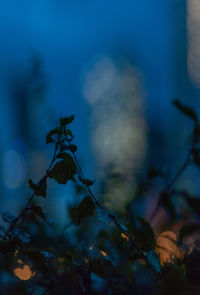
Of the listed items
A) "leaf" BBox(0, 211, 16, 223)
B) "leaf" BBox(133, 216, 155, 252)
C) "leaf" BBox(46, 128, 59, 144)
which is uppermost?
"leaf" BBox(46, 128, 59, 144)

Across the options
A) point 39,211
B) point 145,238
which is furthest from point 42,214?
point 145,238

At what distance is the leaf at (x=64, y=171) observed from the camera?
0.38 m

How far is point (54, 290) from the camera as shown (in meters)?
0.41

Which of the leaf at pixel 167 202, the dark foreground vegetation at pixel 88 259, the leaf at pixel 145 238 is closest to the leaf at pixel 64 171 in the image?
the dark foreground vegetation at pixel 88 259

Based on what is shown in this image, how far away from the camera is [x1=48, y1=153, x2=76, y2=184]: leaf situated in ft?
1.25

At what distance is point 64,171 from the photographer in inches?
15.1

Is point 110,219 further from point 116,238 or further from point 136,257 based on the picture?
point 116,238

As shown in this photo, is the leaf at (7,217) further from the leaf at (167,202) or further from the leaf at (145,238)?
the leaf at (167,202)

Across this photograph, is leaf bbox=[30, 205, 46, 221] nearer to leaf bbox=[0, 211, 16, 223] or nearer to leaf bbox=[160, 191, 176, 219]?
leaf bbox=[0, 211, 16, 223]

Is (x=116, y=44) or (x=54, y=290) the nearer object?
(x=54, y=290)

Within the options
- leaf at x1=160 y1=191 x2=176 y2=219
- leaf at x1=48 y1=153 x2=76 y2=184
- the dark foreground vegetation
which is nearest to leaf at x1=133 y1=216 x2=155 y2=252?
the dark foreground vegetation

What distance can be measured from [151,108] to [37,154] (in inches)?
68.9

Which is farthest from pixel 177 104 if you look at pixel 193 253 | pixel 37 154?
pixel 37 154

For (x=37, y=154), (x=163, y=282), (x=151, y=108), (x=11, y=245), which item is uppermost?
(x=151, y=108)
